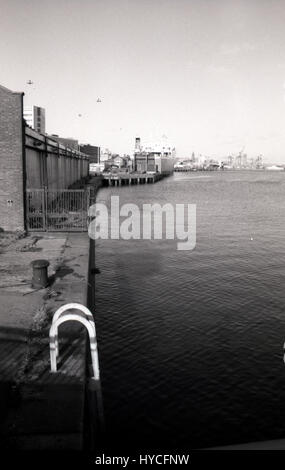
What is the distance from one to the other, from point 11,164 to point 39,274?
9.56 m

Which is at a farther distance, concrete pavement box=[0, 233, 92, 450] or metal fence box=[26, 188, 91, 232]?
metal fence box=[26, 188, 91, 232]

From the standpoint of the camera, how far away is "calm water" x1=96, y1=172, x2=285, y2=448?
8723mm

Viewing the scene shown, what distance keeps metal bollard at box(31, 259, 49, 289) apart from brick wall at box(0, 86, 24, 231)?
866 cm

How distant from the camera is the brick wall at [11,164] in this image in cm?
1988

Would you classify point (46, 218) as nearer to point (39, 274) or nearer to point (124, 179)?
point (39, 274)

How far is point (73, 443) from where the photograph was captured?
5.82 metres

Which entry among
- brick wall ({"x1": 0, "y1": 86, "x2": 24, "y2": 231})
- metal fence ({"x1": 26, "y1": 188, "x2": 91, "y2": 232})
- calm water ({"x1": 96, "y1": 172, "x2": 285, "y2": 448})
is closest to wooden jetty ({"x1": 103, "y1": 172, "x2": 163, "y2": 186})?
metal fence ({"x1": 26, "y1": 188, "x2": 91, "y2": 232})

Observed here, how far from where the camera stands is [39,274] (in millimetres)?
12016

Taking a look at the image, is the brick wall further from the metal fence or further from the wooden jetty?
the wooden jetty

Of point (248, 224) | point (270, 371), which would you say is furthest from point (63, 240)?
point (248, 224)

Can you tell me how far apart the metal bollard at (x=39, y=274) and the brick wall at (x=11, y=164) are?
8664 mm

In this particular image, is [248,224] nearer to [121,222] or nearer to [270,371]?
[121,222]

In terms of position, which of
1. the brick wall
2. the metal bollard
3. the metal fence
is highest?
the brick wall
